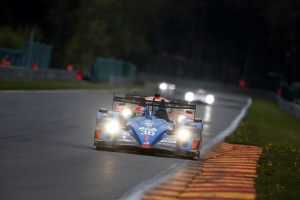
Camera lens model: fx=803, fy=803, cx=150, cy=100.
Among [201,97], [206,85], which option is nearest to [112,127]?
[201,97]

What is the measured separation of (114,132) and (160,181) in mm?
4082

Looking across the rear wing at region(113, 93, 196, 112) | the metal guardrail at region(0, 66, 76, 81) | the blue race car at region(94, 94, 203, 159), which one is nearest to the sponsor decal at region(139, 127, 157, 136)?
the blue race car at region(94, 94, 203, 159)

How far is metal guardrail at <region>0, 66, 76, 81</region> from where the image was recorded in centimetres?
4994

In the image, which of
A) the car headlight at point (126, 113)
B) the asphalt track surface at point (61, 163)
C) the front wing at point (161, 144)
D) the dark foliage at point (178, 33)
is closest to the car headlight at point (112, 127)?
the front wing at point (161, 144)

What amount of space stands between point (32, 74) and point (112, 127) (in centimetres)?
3935

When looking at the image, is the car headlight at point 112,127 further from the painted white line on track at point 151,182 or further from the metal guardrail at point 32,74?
the metal guardrail at point 32,74

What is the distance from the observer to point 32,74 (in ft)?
180

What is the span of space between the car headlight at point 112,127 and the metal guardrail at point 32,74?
3370 cm

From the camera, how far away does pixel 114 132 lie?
635 inches

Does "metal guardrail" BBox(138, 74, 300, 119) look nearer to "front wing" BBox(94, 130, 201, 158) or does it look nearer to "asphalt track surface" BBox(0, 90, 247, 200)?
"asphalt track surface" BBox(0, 90, 247, 200)

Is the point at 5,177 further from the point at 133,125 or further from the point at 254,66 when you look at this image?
the point at 254,66

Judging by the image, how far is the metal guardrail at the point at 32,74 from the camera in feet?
164

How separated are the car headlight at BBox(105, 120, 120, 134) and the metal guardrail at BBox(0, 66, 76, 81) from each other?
33.7m

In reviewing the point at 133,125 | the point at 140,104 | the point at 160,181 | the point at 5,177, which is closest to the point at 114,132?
the point at 133,125
